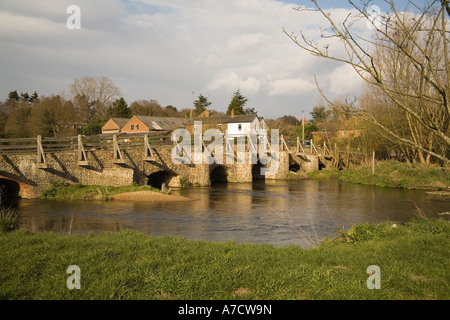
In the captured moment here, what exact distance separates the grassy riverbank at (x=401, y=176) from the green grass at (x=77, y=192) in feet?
73.7

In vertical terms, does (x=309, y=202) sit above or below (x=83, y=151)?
below

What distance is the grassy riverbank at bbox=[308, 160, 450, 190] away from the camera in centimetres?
3019

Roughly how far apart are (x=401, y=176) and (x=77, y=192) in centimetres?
2743

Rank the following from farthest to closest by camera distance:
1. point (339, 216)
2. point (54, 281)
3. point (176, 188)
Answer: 1. point (176, 188)
2. point (339, 216)
3. point (54, 281)

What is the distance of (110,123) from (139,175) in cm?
4030

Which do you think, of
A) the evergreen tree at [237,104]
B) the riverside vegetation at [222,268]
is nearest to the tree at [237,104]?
the evergreen tree at [237,104]

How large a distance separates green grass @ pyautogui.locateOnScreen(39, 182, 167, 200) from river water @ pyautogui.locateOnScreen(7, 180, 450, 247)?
104 centimetres

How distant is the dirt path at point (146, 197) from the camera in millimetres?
22438

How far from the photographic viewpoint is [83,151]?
2338cm

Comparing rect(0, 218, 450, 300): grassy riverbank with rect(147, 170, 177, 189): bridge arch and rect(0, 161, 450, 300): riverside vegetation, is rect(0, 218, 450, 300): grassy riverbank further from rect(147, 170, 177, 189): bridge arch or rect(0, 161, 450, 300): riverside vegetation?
rect(147, 170, 177, 189): bridge arch

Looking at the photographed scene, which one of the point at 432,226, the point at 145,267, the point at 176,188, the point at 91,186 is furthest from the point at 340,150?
the point at 145,267

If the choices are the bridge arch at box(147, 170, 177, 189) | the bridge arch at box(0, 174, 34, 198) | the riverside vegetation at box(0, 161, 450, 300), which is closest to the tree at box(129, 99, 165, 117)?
the bridge arch at box(147, 170, 177, 189)

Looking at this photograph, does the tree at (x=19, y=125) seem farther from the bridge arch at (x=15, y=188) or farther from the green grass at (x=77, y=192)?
the green grass at (x=77, y=192)
